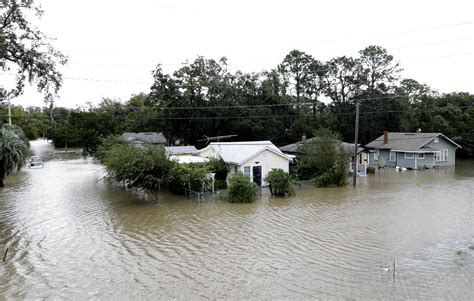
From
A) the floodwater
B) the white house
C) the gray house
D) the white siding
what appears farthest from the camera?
the gray house

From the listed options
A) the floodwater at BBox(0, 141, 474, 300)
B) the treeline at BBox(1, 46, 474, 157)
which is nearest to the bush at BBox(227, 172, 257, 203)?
the floodwater at BBox(0, 141, 474, 300)

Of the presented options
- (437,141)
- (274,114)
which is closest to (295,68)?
(274,114)

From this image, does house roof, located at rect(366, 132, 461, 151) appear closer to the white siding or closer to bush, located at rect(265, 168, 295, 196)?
the white siding

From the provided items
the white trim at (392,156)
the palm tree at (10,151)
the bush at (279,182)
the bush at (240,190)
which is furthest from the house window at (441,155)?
the palm tree at (10,151)

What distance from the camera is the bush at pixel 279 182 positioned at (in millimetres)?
23922

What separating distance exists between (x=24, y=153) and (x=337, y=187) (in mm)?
21928

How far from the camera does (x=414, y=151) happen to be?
1506 inches

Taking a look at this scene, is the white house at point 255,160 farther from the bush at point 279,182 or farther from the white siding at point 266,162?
the bush at point 279,182

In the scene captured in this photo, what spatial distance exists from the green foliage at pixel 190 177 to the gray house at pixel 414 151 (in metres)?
22.3

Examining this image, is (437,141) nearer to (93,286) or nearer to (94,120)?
(93,286)

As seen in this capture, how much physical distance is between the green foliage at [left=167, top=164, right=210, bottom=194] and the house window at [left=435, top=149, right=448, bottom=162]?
27.1 meters

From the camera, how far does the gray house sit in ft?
128

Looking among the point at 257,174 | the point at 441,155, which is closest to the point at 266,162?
the point at 257,174

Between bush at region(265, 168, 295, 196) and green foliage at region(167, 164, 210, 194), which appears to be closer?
green foliage at region(167, 164, 210, 194)
